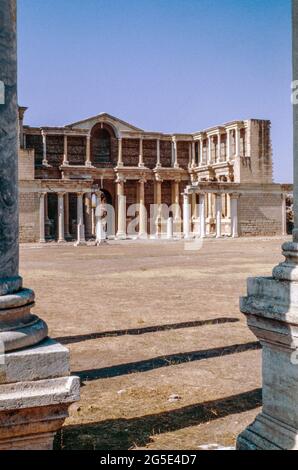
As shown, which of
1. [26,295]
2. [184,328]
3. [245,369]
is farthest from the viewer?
[184,328]

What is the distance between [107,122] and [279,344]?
44.4m

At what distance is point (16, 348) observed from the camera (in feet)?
9.51

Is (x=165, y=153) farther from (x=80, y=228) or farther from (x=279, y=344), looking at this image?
(x=279, y=344)

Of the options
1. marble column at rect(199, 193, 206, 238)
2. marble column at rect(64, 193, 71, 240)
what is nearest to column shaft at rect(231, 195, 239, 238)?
marble column at rect(199, 193, 206, 238)

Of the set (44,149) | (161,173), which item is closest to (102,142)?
(44,149)

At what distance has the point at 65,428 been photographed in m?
4.01

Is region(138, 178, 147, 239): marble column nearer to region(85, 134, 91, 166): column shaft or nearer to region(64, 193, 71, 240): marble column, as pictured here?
region(85, 134, 91, 166): column shaft

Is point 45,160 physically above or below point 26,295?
above

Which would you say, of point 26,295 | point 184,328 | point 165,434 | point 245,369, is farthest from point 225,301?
point 26,295

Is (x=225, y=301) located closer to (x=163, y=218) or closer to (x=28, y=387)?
(x=28, y=387)

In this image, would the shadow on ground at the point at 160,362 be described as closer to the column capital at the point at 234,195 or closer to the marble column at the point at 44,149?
the column capital at the point at 234,195

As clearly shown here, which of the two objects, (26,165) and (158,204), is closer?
(26,165)

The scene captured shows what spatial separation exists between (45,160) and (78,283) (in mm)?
32212

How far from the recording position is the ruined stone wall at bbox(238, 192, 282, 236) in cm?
4131
